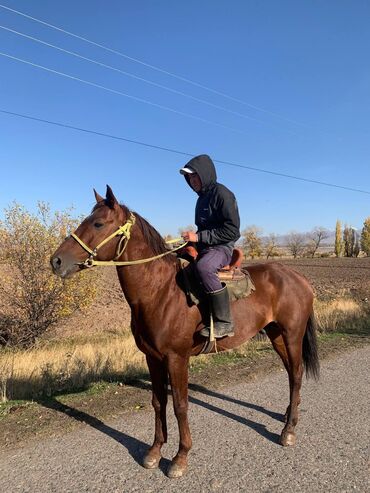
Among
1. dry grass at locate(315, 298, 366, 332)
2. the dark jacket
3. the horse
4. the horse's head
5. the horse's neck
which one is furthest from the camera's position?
dry grass at locate(315, 298, 366, 332)

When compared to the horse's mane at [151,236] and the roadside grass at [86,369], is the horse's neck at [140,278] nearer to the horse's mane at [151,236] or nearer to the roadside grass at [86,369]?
the horse's mane at [151,236]

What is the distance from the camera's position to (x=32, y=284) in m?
12.4

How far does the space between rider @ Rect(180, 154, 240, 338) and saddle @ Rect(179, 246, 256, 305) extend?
4.6 inches

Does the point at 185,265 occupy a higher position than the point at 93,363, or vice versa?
the point at 185,265

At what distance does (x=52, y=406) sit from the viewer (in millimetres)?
5383

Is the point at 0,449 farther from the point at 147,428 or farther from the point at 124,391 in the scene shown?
the point at 124,391

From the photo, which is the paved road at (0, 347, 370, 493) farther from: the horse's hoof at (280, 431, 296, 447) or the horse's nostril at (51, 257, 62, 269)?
the horse's nostril at (51, 257, 62, 269)

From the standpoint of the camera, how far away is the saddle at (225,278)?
418cm

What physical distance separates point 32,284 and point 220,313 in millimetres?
9755

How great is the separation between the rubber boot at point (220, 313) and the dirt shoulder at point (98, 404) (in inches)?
70.5

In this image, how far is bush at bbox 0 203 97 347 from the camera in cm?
1203

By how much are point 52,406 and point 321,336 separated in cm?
660

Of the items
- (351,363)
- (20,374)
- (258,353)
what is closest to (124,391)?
(20,374)

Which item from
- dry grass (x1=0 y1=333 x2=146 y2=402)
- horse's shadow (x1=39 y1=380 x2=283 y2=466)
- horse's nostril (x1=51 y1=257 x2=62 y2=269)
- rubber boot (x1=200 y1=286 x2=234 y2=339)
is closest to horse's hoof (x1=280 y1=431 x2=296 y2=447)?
horse's shadow (x1=39 y1=380 x2=283 y2=466)
